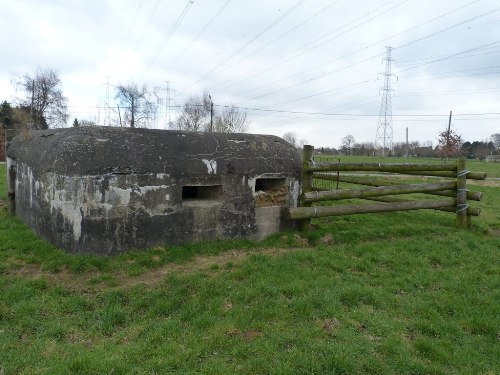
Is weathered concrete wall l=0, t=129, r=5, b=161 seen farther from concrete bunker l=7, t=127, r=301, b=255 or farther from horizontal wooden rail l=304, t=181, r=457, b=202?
horizontal wooden rail l=304, t=181, r=457, b=202

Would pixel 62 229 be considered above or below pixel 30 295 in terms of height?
above

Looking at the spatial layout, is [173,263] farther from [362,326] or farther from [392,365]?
[392,365]

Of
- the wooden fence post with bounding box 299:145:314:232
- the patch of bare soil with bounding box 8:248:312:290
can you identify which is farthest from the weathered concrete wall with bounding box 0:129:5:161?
the wooden fence post with bounding box 299:145:314:232

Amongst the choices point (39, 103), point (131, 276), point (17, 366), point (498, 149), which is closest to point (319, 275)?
point (131, 276)

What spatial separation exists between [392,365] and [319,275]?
204 cm

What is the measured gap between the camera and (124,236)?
19.6ft

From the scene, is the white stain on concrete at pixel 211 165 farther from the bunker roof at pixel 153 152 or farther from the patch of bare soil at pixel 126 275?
the patch of bare soil at pixel 126 275

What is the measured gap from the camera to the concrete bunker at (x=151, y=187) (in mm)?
5758

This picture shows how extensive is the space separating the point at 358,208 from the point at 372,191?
0.42 metres

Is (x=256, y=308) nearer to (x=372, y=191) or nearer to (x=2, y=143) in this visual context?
(x=372, y=191)

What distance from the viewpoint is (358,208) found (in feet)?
24.4

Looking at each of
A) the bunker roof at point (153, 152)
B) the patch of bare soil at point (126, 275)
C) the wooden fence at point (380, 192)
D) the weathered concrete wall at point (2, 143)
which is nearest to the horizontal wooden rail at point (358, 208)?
the wooden fence at point (380, 192)

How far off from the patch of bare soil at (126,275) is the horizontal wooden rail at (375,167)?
7.56 ft

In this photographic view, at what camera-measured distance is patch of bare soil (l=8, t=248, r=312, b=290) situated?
16.8ft
